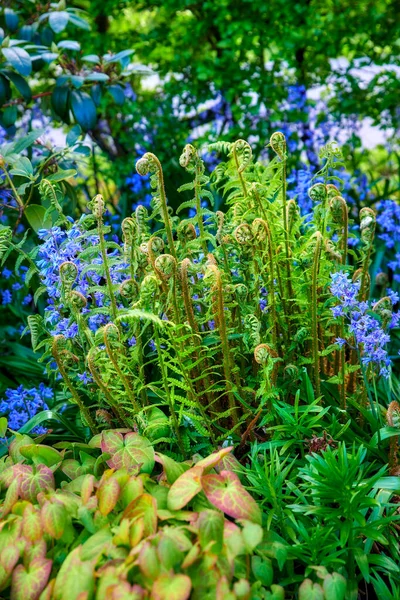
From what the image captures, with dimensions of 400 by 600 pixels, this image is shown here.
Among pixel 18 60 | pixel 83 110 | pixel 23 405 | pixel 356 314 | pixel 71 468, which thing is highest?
pixel 18 60

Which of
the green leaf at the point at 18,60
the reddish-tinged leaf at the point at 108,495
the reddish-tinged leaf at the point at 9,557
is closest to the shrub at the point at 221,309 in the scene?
the reddish-tinged leaf at the point at 108,495

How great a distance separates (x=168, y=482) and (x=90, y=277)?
2.49 ft

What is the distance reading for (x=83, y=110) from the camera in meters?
3.10

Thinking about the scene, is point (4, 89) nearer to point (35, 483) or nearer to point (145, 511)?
point (35, 483)

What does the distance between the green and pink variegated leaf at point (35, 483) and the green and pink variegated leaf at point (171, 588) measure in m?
0.49

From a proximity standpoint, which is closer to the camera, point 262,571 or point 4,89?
point 262,571

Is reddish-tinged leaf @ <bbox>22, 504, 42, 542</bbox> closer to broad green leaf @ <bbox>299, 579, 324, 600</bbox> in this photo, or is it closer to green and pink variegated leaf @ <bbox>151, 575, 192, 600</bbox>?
green and pink variegated leaf @ <bbox>151, 575, 192, 600</bbox>

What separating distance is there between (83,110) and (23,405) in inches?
52.5

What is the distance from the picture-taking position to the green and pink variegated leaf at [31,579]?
152cm

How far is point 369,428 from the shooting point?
2.26 m

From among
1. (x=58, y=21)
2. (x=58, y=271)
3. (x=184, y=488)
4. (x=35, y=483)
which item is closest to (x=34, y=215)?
(x=58, y=271)

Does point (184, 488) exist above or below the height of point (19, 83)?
below

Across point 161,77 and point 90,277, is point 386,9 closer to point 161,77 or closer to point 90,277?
point 161,77

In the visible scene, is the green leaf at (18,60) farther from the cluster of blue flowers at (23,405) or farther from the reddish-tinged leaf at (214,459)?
the reddish-tinged leaf at (214,459)
